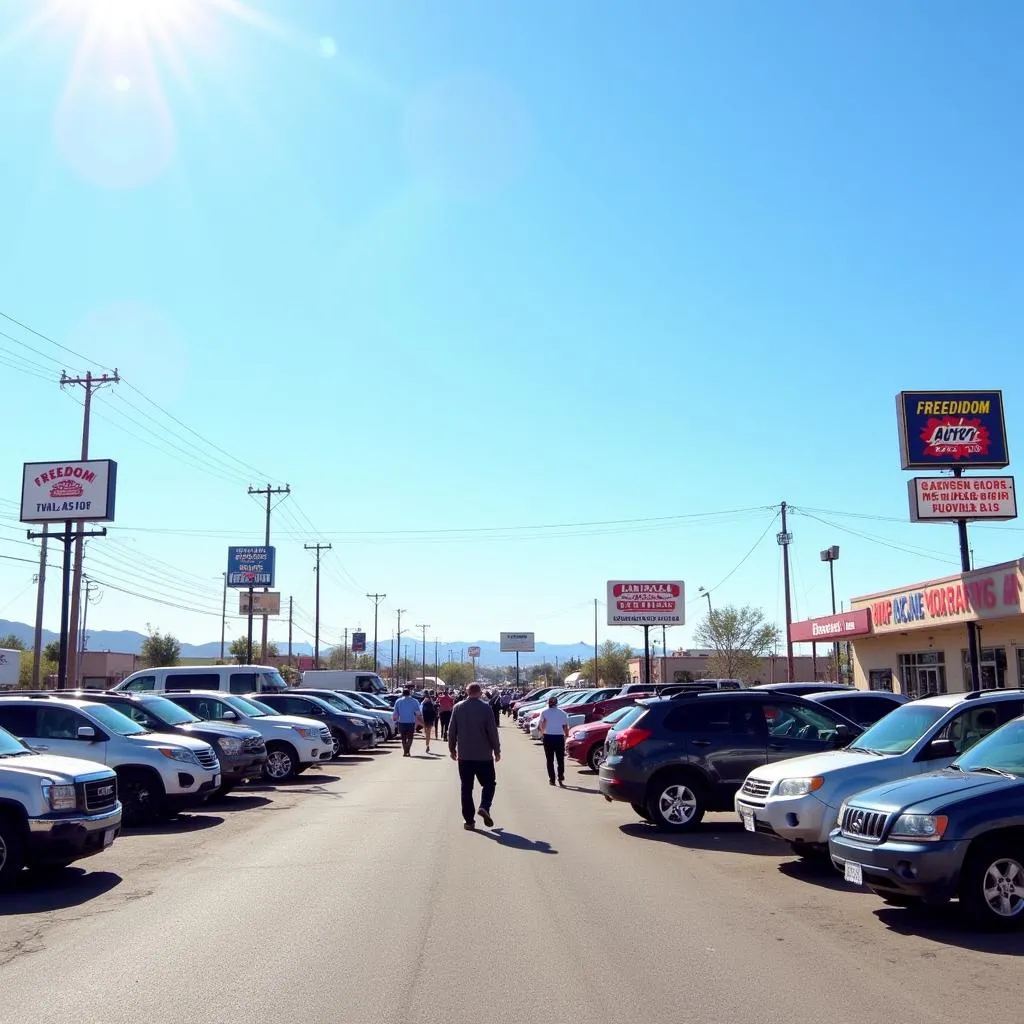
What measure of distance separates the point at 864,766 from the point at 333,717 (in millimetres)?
18741

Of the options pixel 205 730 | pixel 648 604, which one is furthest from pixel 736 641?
pixel 205 730

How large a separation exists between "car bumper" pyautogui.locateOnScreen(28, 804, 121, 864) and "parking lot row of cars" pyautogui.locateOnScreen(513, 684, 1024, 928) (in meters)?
6.22

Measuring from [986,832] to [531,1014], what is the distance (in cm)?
375

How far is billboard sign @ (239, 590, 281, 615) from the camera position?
219 feet

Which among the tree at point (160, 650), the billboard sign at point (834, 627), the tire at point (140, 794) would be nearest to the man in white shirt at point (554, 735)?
the tire at point (140, 794)

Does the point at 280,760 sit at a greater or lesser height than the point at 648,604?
lesser

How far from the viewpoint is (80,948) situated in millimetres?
7523

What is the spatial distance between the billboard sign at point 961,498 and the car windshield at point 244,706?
17770 millimetres

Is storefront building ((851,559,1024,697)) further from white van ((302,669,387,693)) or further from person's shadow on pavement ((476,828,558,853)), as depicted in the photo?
white van ((302,669,387,693))

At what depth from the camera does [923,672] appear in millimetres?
35219

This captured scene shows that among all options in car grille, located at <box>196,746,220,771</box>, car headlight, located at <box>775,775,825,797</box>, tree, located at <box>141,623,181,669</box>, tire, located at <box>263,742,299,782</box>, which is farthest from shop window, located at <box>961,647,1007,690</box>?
tree, located at <box>141,623,181,669</box>

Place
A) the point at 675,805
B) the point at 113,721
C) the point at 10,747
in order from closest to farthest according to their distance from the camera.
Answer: the point at 10,747
the point at 675,805
the point at 113,721

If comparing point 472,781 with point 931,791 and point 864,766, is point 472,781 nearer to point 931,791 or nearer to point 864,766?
point 864,766

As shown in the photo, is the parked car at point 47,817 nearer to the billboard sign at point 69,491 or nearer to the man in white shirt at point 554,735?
the man in white shirt at point 554,735
